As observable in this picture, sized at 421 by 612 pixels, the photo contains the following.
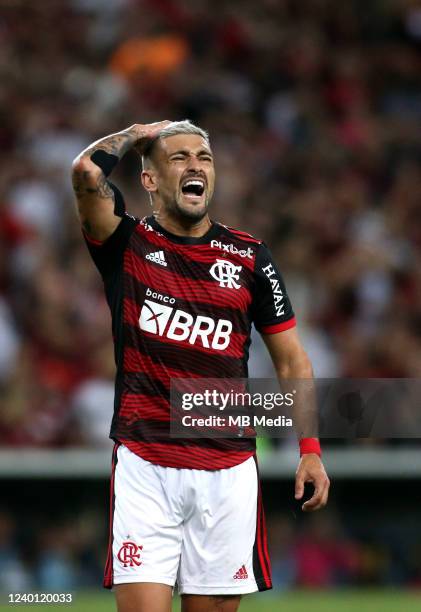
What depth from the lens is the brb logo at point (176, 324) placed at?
502cm

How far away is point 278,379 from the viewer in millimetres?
5332

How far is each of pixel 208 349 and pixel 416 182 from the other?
24.7 ft

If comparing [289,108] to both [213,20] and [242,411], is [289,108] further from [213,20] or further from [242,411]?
[242,411]

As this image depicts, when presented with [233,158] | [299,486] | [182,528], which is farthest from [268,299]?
[233,158]

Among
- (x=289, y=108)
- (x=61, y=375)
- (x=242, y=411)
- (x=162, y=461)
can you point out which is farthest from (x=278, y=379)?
(x=289, y=108)

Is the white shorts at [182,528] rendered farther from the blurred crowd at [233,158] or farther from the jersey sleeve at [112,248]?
the blurred crowd at [233,158]

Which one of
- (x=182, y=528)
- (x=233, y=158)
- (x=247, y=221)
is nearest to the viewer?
(x=182, y=528)

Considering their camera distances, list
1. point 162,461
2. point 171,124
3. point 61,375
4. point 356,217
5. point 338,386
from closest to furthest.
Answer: point 162,461 < point 171,124 < point 338,386 < point 61,375 < point 356,217

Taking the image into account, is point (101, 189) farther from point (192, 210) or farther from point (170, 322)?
point (170, 322)

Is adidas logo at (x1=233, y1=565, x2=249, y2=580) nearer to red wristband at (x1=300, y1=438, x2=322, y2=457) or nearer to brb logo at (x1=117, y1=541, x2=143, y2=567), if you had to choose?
brb logo at (x1=117, y1=541, x2=143, y2=567)

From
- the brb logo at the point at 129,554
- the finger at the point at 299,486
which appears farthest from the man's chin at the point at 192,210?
the brb logo at the point at 129,554

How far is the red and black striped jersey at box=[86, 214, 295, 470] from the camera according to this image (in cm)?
500

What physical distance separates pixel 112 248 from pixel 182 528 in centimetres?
111

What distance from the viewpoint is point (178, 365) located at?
16.4 ft
